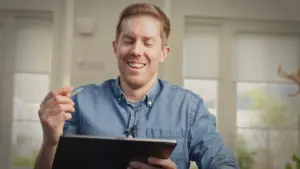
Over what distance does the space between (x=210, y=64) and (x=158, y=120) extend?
192cm

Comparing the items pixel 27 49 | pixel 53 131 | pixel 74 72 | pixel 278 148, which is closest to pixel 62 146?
pixel 53 131

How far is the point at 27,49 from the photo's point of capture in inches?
118

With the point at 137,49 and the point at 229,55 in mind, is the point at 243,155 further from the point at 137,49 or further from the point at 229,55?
the point at 137,49

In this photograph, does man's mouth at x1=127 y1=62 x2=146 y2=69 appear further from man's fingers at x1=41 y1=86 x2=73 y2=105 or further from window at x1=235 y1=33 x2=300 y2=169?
window at x1=235 y1=33 x2=300 y2=169

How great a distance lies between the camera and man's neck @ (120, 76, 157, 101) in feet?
4.01

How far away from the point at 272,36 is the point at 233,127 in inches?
27.8

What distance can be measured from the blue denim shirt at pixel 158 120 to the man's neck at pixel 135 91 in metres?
0.01

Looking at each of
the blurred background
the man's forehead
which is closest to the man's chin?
the man's forehead

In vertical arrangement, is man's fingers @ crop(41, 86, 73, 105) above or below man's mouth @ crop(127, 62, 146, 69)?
below

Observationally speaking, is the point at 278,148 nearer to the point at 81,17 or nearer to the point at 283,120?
the point at 283,120

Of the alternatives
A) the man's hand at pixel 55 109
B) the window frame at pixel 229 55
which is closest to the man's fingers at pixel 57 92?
the man's hand at pixel 55 109

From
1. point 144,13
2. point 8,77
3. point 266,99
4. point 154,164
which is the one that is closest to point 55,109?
point 154,164

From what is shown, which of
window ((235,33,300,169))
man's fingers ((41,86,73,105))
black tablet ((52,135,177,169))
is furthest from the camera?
window ((235,33,300,169))

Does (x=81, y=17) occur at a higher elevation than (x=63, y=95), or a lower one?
higher
